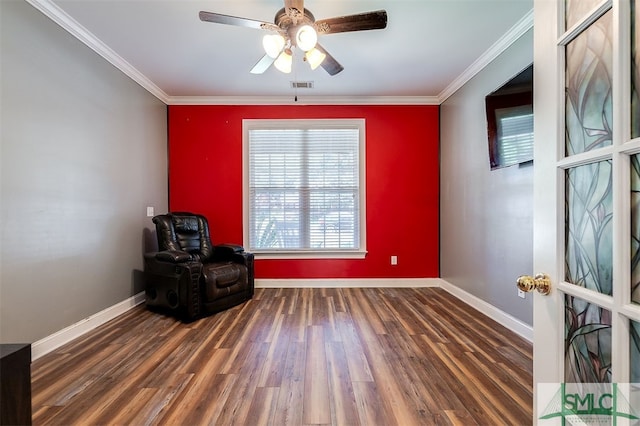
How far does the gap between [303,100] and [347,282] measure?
Result: 8.73 feet

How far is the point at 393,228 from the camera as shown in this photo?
3.73 meters

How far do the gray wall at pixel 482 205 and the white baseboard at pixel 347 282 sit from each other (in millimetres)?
338

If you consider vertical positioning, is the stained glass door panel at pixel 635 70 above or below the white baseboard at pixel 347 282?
above

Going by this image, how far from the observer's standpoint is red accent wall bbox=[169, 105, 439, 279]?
12.0 feet

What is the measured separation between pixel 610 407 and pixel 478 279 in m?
2.44

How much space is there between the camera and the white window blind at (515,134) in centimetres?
209

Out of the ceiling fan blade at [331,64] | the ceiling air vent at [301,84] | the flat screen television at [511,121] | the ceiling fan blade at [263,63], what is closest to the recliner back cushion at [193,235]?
the ceiling fan blade at [263,63]

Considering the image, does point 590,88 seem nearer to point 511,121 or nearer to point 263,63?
point 511,121

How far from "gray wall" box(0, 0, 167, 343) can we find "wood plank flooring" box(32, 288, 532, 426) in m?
0.41

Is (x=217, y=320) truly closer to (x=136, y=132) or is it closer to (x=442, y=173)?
(x=136, y=132)

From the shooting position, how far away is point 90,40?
93.2 inches

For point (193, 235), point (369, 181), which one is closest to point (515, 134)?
point (369, 181)

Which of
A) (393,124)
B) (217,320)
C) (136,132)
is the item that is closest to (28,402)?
(217,320)

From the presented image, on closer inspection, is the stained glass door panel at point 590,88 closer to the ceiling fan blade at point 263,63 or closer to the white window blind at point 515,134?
the white window blind at point 515,134
